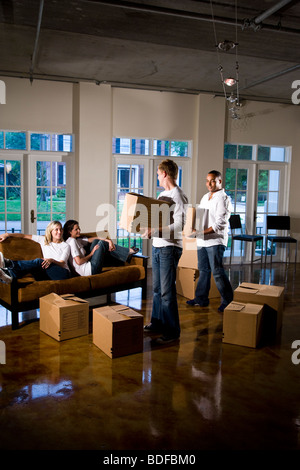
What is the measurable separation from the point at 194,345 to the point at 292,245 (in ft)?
17.7

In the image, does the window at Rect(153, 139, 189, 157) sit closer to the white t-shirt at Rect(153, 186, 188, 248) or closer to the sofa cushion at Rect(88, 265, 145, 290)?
the sofa cushion at Rect(88, 265, 145, 290)

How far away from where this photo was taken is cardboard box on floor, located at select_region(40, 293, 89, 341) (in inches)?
156

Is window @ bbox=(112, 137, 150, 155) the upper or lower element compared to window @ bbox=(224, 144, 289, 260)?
upper

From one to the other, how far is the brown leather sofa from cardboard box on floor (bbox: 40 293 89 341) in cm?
16

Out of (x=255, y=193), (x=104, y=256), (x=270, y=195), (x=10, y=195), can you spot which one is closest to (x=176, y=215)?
(x=104, y=256)

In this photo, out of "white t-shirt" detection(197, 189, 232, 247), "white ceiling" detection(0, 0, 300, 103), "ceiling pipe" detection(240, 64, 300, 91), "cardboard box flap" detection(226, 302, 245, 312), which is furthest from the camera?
"ceiling pipe" detection(240, 64, 300, 91)

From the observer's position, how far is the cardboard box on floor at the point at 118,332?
11.8 feet

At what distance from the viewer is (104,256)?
5215mm

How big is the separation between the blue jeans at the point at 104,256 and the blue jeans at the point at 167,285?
3.43ft

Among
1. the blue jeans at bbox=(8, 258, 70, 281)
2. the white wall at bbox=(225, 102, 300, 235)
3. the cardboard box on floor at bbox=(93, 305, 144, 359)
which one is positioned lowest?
the cardboard box on floor at bbox=(93, 305, 144, 359)

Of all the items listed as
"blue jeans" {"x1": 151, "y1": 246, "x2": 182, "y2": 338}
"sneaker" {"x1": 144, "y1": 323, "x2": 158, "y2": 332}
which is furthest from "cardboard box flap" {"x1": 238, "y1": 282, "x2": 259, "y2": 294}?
"sneaker" {"x1": 144, "y1": 323, "x2": 158, "y2": 332}

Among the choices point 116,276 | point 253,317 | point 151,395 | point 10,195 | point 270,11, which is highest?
point 270,11

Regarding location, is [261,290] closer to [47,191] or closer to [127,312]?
[127,312]

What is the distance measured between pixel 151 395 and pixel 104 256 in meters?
2.44
